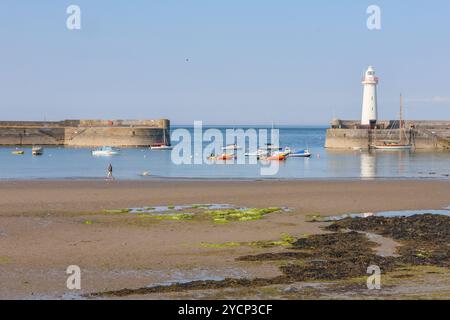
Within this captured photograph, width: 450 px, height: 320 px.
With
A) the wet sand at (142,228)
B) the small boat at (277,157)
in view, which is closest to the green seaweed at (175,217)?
the wet sand at (142,228)

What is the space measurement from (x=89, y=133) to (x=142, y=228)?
255 feet

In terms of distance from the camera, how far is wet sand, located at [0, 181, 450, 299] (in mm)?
13141

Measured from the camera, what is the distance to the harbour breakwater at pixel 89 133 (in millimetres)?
92938

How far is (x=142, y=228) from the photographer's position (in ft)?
62.7

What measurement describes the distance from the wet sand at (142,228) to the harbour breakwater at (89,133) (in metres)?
57.2

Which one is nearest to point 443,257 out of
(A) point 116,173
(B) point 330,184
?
(B) point 330,184

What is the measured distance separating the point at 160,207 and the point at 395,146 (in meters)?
58.9

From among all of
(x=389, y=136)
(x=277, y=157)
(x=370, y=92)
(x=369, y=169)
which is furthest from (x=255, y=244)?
(x=389, y=136)

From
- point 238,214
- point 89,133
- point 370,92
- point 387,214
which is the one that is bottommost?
point 387,214

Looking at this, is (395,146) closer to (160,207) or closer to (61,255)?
(160,207)

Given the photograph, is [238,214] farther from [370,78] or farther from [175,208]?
[370,78]

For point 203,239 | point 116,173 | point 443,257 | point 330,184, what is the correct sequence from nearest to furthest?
point 443,257, point 203,239, point 330,184, point 116,173

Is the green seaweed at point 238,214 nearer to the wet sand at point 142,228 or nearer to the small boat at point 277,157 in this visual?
the wet sand at point 142,228

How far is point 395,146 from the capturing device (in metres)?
80.0
